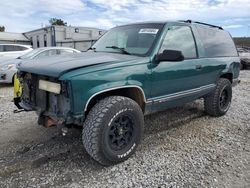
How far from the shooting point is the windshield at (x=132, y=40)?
14.5 ft

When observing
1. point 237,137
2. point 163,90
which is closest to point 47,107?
point 163,90

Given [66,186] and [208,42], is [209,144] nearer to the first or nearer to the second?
[208,42]

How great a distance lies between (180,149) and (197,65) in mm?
1545

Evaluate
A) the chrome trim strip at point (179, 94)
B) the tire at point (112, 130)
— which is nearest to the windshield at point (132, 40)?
the chrome trim strip at point (179, 94)

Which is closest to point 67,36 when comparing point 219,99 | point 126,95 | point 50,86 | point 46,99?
point 219,99

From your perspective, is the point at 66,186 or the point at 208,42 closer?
the point at 66,186

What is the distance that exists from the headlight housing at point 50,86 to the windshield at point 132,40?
4.49 ft

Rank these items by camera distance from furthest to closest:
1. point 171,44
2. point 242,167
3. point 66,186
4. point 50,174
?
1. point 171,44
2. point 242,167
3. point 50,174
4. point 66,186

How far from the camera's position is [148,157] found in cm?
408

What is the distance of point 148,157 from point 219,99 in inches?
104

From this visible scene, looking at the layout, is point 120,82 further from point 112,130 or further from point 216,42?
point 216,42

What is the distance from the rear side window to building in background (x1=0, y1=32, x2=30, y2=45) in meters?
19.0

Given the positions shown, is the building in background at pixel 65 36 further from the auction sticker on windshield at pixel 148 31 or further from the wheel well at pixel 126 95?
the wheel well at pixel 126 95

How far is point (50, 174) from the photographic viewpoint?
11.7 feet
